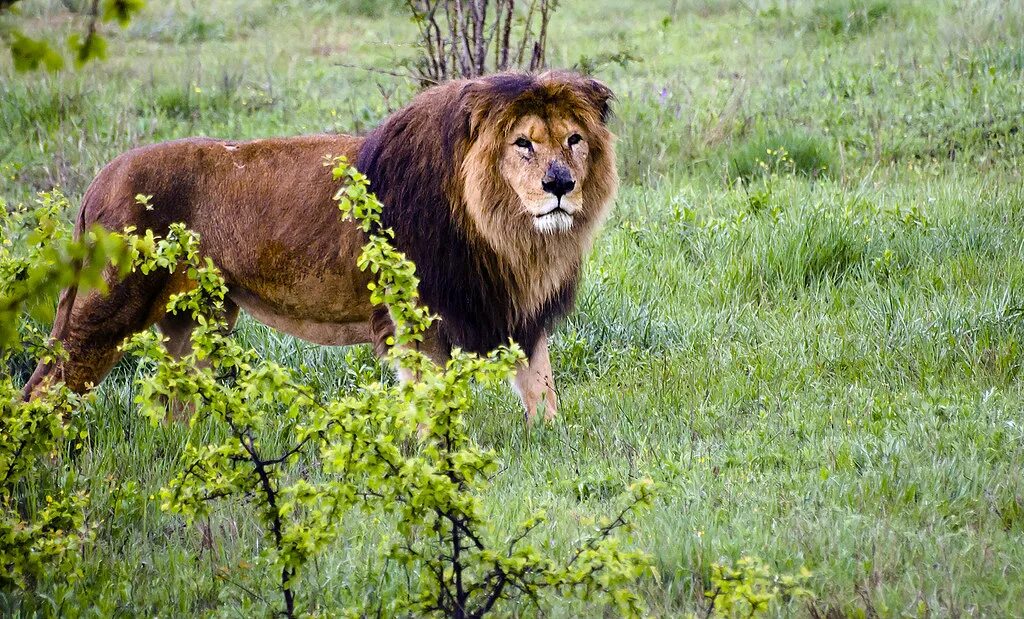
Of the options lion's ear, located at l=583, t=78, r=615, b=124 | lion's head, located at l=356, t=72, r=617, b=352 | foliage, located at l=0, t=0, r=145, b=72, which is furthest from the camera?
lion's ear, located at l=583, t=78, r=615, b=124

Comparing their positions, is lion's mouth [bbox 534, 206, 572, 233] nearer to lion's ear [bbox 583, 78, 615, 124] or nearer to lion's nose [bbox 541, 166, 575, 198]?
lion's nose [bbox 541, 166, 575, 198]

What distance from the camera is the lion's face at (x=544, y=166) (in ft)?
14.9

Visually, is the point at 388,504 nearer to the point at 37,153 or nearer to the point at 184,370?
the point at 184,370

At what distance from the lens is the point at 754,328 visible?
5.74 meters

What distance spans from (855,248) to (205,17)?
→ 11363 millimetres

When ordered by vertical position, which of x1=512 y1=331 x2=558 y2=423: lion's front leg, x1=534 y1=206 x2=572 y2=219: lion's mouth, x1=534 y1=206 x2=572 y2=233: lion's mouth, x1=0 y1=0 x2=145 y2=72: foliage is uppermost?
x1=0 y1=0 x2=145 y2=72: foliage

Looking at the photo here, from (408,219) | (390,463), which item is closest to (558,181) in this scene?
(408,219)

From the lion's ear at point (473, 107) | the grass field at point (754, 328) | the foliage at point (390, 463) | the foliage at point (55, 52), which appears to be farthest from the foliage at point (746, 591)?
the lion's ear at point (473, 107)

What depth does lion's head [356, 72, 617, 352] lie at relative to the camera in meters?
4.60

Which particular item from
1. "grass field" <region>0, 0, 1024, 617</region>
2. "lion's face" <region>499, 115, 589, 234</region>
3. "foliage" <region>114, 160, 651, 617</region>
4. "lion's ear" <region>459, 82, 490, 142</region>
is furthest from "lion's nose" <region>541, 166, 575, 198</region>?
"foliage" <region>114, 160, 651, 617</region>

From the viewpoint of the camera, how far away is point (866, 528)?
12.0 ft

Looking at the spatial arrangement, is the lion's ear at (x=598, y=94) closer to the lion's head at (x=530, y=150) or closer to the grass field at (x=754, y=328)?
the lion's head at (x=530, y=150)

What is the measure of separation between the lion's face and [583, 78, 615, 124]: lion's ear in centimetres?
16

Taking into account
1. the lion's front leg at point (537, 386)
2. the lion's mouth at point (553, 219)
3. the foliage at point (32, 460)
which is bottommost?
the lion's front leg at point (537, 386)
